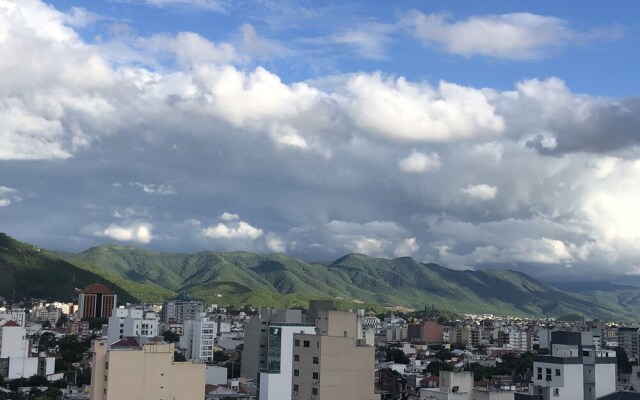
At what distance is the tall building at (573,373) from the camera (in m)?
52.6

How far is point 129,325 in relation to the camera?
120 m

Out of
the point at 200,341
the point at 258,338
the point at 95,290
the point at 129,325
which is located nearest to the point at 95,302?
the point at 95,290

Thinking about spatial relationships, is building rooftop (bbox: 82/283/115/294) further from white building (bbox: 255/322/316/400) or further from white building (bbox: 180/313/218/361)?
white building (bbox: 255/322/316/400)

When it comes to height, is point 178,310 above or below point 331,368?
above

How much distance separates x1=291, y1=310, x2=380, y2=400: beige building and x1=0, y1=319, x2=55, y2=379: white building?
146 feet

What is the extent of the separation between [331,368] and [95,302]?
5323 inches

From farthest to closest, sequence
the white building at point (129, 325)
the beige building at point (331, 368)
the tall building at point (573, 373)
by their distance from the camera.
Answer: the white building at point (129, 325), the tall building at point (573, 373), the beige building at point (331, 368)

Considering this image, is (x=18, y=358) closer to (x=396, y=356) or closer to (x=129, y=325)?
(x=129, y=325)

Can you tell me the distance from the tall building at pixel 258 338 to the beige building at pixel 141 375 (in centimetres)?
2512

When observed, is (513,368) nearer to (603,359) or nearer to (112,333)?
(603,359)

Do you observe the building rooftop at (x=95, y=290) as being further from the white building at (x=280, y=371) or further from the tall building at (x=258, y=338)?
the white building at (x=280, y=371)

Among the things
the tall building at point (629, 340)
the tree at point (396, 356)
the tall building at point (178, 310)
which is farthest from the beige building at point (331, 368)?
the tall building at point (178, 310)

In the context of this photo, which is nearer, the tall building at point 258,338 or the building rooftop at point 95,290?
the tall building at point 258,338

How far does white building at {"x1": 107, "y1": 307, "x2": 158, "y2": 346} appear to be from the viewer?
Result: 120 meters
